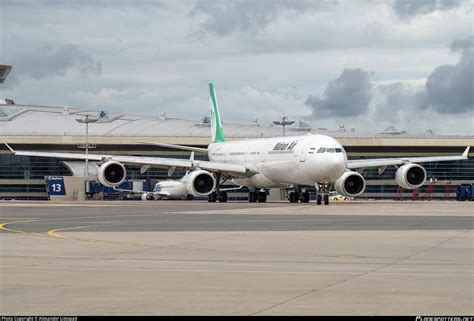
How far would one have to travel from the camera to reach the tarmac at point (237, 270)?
13305 mm

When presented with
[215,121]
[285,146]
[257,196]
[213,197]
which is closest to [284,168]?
[285,146]

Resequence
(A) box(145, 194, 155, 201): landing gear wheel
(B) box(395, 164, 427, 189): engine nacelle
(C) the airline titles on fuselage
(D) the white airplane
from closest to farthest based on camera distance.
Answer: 1. (D) the white airplane
2. (C) the airline titles on fuselage
3. (B) box(395, 164, 427, 189): engine nacelle
4. (A) box(145, 194, 155, 201): landing gear wheel

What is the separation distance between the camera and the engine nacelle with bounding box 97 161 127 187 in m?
68.2

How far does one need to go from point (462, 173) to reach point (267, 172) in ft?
255

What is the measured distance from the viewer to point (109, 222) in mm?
36500

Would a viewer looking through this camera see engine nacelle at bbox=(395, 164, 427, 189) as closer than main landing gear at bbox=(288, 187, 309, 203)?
No

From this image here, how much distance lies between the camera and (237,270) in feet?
59.8

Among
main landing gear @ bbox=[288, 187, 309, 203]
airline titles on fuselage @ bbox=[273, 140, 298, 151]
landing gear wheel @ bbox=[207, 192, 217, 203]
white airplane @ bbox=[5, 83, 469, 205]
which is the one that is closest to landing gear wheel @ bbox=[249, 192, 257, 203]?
white airplane @ bbox=[5, 83, 469, 205]

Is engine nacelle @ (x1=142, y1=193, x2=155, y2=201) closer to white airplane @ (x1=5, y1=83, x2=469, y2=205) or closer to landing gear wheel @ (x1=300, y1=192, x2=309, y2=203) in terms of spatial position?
white airplane @ (x1=5, y1=83, x2=469, y2=205)

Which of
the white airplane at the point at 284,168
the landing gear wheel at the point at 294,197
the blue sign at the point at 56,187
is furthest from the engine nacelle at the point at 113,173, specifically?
the blue sign at the point at 56,187

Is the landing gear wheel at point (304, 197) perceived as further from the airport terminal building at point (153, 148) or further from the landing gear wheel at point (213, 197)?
the airport terminal building at point (153, 148)

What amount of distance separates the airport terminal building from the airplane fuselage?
59.0 meters

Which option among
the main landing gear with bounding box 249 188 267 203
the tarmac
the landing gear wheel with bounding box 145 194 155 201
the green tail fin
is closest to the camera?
the tarmac

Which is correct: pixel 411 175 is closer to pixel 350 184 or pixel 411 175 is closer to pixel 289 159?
pixel 350 184
